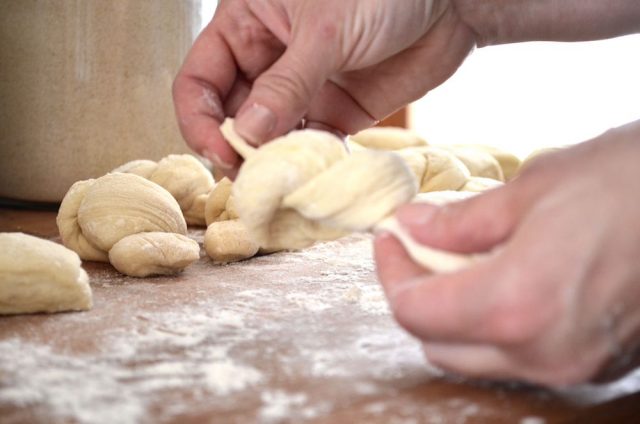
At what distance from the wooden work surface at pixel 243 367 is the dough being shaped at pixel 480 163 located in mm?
786

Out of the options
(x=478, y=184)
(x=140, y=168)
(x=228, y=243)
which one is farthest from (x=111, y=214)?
(x=478, y=184)

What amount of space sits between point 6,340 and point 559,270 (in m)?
0.55

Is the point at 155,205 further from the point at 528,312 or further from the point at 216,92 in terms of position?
the point at 528,312

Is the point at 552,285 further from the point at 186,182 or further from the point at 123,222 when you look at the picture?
the point at 186,182

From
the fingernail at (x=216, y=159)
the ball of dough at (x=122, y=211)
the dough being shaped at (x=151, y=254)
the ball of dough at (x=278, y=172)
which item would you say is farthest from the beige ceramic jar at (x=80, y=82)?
the ball of dough at (x=278, y=172)

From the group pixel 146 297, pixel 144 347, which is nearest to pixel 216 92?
pixel 146 297

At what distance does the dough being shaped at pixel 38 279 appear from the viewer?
2.78 feet

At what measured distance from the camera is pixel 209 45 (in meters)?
1.07

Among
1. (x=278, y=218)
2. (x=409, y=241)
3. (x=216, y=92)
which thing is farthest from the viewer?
(x=216, y=92)

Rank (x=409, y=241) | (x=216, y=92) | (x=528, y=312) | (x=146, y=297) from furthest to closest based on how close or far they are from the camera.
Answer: (x=216, y=92), (x=146, y=297), (x=409, y=241), (x=528, y=312)

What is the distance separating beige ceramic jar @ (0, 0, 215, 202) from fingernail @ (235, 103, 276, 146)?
663 mm

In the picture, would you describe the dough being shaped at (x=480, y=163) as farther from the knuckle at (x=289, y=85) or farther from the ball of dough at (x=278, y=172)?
the ball of dough at (x=278, y=172)

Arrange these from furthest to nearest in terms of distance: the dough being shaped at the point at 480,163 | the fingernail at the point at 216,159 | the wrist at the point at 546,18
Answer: the dough being shaped at the point at 480,163, the wrist at the point at 546,18, the fingernail at the point at 216,159

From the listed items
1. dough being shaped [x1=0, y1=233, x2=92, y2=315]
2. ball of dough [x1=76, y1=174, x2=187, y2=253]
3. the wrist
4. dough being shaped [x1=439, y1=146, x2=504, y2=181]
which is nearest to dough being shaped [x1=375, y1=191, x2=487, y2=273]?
dough being shaped [x1=0, y1=233, x2=92, y2=315]
